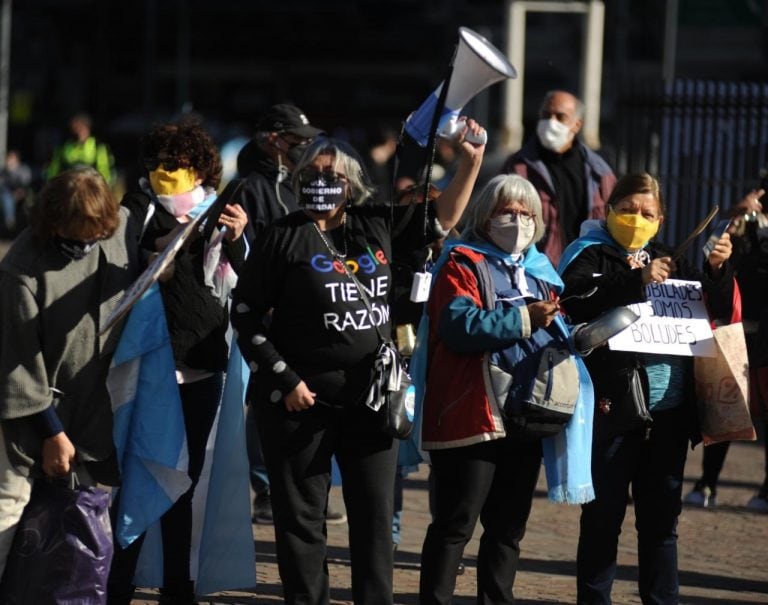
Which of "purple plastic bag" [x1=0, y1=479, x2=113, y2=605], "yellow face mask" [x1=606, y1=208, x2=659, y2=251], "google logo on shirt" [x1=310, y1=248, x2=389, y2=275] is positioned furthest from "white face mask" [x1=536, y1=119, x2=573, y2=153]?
"purple plastic bag" [x1=0, y1=479, x2=113, y2=605]

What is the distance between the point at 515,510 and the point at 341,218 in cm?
125

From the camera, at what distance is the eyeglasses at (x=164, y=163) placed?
5965 millimetres

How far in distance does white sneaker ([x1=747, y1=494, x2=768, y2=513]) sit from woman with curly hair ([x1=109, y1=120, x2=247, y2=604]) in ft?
13.8

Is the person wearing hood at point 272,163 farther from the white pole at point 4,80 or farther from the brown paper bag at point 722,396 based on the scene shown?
the white pole at point 4,80

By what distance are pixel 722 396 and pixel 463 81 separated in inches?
62.7

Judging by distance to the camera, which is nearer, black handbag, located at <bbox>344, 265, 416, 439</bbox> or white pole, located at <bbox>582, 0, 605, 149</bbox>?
black handbag, located at <bbox>344, 265, 416, 439</bbox>

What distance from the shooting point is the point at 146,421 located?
568 cm

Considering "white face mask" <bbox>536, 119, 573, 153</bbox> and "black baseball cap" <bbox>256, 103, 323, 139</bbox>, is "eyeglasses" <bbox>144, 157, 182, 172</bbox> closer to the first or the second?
"black baseball cap" <bbox>256, 103, 323, 139</bbox>

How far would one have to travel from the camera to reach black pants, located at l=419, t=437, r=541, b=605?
5.61 meters

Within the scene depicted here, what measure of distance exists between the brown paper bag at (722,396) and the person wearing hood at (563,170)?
93.4 inches

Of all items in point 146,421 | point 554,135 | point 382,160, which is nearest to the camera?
point 146,421

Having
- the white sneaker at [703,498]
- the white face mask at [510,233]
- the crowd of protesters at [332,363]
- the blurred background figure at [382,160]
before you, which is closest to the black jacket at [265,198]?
the crowd of protesters at [332,363]

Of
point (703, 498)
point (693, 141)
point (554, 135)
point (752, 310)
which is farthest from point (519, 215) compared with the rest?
point (693, 141)

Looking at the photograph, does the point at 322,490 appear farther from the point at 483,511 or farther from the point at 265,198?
the point at 265,198
